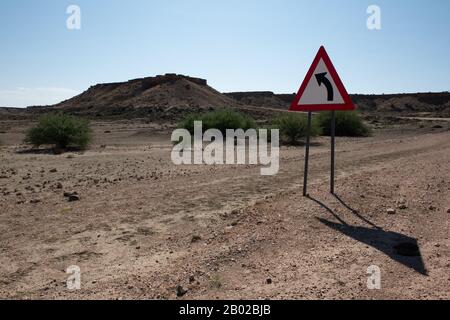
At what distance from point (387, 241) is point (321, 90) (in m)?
2.85

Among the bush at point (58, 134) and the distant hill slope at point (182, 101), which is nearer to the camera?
the bush at point (58, 134)

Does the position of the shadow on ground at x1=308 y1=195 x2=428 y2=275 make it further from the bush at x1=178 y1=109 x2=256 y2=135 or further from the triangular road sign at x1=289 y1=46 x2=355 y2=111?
the bush at x1=178 y1=109 x2=256 y2=135

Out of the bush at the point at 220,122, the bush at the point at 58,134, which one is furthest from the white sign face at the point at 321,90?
the bush at the point at 220,122

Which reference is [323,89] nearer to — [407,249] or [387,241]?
[387,241]

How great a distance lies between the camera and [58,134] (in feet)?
66.0

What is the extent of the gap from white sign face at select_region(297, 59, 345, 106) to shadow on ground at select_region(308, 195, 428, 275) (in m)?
1.83

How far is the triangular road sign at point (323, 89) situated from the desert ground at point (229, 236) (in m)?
A: 1.50

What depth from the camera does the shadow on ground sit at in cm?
469

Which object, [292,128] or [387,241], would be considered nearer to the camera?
[387,241]

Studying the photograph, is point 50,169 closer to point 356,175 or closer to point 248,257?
point 356,175

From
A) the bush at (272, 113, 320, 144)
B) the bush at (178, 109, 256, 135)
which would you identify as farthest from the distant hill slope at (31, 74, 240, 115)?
the bush at (272, 113, 320, 144)

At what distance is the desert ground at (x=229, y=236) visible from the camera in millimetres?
4156

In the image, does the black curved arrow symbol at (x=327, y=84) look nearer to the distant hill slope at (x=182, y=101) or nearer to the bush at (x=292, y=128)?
the bush at (x=292, y=128)

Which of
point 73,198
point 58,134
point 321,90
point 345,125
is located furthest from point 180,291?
point 345,125
